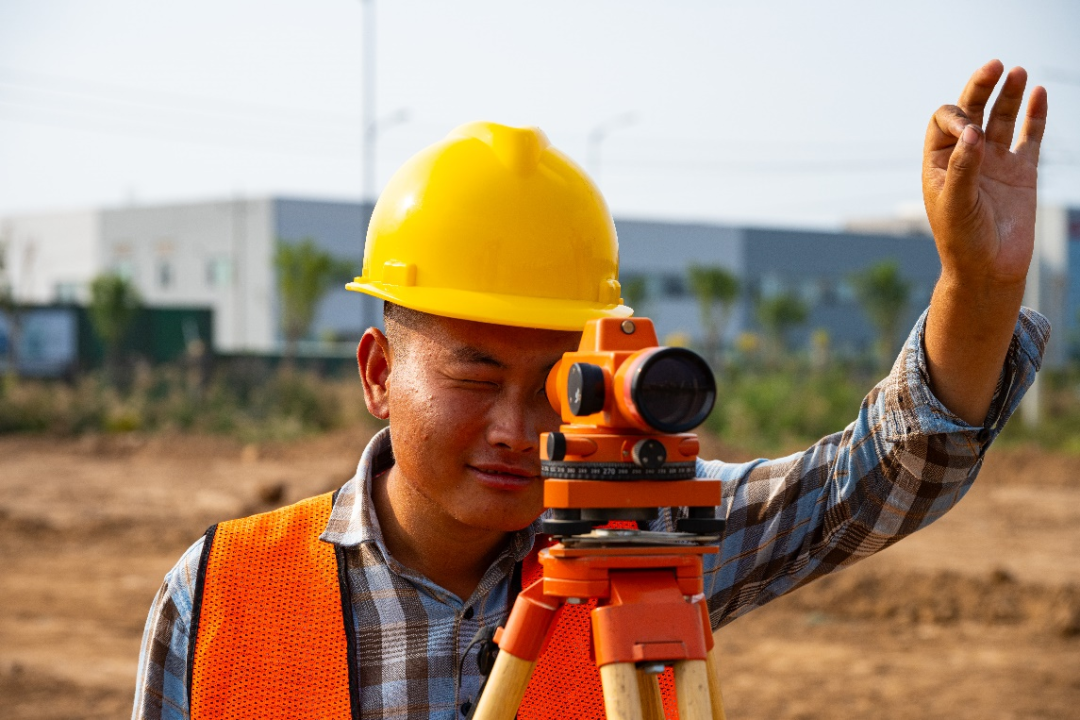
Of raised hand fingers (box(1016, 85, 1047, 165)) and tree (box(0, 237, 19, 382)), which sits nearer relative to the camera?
raised hand fingers (box(1016, 85, 1047, 165))

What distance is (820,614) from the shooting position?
8359mm

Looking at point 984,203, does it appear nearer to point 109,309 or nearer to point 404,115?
point 404,115

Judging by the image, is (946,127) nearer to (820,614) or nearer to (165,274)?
(820,614)

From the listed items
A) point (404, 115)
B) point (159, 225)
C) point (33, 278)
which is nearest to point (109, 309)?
point (404, 115)

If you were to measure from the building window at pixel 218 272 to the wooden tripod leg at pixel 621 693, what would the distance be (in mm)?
41215

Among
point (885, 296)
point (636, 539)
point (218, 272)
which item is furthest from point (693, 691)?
point (218, 272)

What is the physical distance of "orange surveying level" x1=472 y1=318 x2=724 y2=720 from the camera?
1.39 meters

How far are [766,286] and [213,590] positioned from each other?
47.9 meters

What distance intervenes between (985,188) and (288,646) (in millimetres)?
1254

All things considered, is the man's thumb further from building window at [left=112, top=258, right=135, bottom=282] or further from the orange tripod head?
building window at [left=112, top=258, right=135, bottom=282]

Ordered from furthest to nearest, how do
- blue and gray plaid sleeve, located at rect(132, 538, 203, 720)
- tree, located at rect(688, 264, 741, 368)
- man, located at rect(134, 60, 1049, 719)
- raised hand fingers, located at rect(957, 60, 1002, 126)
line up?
tree, located at rect(688, 264, 741, 368) → blue and gray plaid sleeve, located at rect(132, 538, 203, 720) → man, located at rect(134, 60, 1049, 719) → raised hand fingers, located at rect(957, 60, 1002, 126)

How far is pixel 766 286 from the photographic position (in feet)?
159

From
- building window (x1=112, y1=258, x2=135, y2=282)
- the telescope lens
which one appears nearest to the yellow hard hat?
the telescope lens

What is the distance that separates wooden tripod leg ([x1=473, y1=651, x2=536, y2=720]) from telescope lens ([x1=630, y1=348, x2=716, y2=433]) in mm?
380
